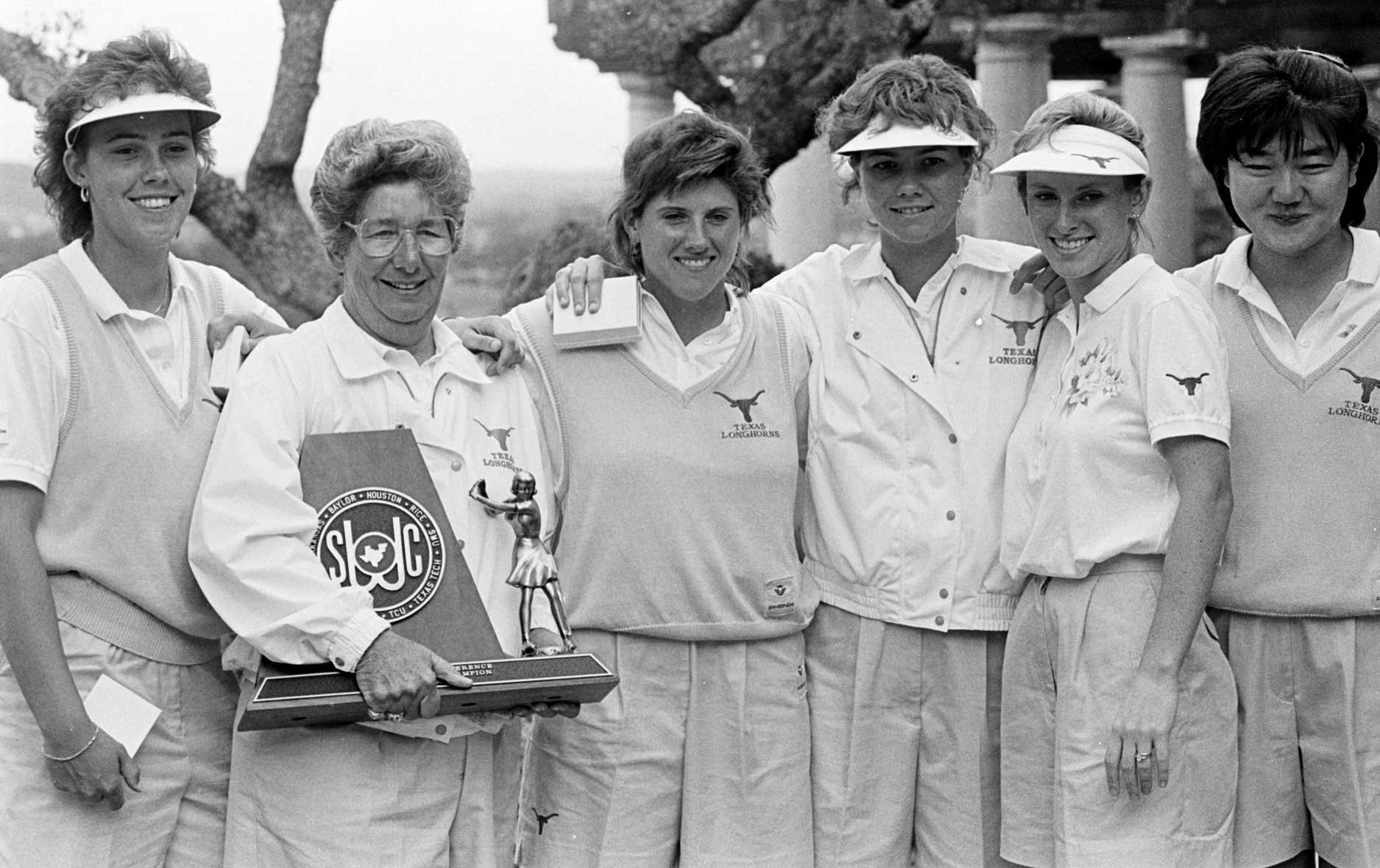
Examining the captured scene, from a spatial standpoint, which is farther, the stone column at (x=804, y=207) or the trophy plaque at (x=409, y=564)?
the stone column at (x=804, y=207)

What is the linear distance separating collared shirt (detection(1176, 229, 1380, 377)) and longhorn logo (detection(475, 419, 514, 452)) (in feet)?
5.32

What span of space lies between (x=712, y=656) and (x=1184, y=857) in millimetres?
1074

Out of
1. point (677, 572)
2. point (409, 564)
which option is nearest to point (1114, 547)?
point (677, 572)

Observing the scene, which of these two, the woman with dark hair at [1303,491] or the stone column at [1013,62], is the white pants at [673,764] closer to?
the woman with dark hair at [1303,491]

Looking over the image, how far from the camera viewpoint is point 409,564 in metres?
3.00

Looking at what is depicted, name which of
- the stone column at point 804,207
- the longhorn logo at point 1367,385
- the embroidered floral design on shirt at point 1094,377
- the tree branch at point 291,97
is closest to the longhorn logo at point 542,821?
the embroidered floral design on shirt at point 1094,377

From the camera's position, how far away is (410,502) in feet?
9.87

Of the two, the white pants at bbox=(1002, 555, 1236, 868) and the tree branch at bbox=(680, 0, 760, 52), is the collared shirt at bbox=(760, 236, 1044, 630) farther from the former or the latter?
the tree branch at bbox=(680, 0, 760, 52)

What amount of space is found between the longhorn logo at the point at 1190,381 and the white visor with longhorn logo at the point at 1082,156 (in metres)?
0.45

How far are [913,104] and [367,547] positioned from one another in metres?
1.58

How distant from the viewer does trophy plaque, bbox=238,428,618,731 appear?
292 cm

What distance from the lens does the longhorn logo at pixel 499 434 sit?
318 cm

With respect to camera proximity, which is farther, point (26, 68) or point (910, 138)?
point (26, 68)

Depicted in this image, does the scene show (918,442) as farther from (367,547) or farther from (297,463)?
(297,463)
